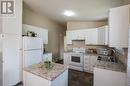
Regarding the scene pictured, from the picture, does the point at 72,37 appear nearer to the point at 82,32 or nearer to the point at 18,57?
the point at 82,32

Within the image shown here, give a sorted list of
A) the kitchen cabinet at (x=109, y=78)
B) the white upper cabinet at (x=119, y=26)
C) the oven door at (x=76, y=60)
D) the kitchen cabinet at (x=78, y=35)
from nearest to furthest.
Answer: the white upper cabinet at (x=119, y=26) < the kitchen cabinet at (x=109, y=78) < the oven door at (x=76, y=60) < the kitchen cabinet at (x=78, y=35)

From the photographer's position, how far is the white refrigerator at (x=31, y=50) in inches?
117

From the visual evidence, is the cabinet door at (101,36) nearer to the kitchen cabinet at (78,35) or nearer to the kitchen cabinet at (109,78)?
the kitchen cabinet at (78,35)

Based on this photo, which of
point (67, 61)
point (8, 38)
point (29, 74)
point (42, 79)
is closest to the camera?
point (42, 79)

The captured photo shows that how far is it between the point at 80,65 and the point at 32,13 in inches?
126

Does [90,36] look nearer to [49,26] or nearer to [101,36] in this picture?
[101,36]

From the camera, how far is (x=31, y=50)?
125 inches

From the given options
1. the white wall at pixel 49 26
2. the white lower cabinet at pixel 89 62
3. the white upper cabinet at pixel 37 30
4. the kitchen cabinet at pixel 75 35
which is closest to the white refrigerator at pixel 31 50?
the white upper cabinet at pixel 37 30

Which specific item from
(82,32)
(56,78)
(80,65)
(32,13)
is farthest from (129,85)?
(32,13)

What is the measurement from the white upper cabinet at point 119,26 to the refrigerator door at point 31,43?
7.77 feet

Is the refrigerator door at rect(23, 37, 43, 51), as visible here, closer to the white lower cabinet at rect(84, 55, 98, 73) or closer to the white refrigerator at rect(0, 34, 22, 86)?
the white refrigerator at rect(0, 34, 22, 86)

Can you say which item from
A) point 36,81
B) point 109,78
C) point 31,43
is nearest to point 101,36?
point 109,78

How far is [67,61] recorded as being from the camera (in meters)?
4.68

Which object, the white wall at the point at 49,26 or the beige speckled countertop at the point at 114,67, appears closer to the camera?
the beige speckled countertop at the point at 114,67
